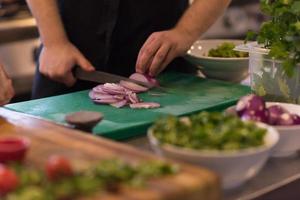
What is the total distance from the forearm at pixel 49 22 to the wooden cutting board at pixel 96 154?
1.37 ft

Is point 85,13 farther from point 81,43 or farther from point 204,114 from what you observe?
point 204,114

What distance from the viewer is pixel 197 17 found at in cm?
162

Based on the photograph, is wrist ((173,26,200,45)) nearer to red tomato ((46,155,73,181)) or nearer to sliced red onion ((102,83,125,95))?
sliced red onion ((102,83,125,95))

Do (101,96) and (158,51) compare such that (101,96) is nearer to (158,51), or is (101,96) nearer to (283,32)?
(158,51)

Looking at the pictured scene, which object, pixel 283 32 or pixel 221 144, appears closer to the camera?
pixel 221 144

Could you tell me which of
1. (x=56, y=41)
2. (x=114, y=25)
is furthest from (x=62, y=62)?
(x=114, y=25)

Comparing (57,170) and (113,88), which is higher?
(57,170)

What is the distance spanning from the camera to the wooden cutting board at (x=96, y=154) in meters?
0.80

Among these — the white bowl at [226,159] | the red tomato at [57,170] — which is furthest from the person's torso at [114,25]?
the red tomato at [57,170]

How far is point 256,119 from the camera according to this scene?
1069 mm

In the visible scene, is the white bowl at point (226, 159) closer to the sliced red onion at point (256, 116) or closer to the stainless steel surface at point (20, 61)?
the sliced red onion at point (256, 116)

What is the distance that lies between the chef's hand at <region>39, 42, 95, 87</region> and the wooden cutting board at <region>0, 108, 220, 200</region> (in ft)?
1.03

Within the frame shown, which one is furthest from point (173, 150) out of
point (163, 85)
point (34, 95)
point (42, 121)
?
point (34, 95)

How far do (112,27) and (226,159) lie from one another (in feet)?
2.62
